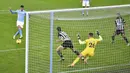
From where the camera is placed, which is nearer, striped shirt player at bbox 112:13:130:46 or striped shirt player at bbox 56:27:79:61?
striped shirt player at bbox 56:27:79:61

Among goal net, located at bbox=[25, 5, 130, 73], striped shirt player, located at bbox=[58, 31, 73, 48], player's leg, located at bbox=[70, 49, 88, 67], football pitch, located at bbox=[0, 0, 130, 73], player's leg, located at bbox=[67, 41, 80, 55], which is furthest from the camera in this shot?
striped shirt player, located at bbox=[58, 31, 73, 48]

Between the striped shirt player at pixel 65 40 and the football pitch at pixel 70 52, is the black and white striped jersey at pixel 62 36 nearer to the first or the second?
the striped shirt player at pixel 65 40

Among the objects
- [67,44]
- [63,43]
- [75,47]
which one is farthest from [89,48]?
[75,47]

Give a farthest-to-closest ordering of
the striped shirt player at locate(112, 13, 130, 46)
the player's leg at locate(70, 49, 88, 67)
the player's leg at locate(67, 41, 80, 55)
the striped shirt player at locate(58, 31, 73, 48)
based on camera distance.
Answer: the striped shirt player at locate(112, 13, 130, 46), the striped shirt player at locate(58, 31, 73, 48), the player's leg at locate(67, 41, 80, 55), the player's leg at locate(70, 49, 88, 67)

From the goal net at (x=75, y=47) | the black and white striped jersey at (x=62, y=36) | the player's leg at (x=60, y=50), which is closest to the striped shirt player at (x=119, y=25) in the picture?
the goal net at (x=75, y=47)

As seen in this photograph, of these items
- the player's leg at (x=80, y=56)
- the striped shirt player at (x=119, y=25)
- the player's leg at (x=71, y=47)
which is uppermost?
the striped shirt player at (x=119, y=25)

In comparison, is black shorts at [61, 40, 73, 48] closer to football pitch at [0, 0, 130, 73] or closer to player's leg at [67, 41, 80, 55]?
player's leg at [67, 41, 80, 55]

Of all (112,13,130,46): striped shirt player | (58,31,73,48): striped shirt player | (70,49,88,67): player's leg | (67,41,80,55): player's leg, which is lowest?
(70,49,88,67): player's leg

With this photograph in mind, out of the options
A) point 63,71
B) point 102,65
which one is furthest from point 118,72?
point 63,71

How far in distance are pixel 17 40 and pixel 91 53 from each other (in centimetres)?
429

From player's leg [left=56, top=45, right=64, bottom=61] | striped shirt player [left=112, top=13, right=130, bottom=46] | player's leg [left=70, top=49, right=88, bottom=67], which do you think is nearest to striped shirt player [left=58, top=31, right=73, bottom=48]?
player's leg [left=56, top=45, right=64, bottom=61]

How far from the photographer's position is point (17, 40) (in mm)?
16234

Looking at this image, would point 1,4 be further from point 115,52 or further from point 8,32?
point 115,52

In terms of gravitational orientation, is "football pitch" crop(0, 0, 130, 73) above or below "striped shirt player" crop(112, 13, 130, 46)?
below
